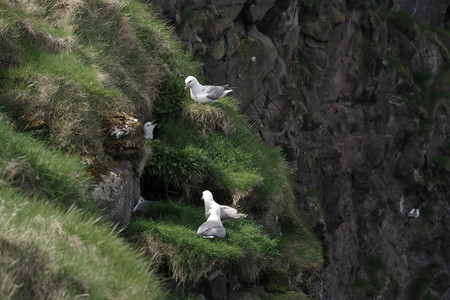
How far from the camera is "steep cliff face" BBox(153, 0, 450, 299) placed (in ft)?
65.1

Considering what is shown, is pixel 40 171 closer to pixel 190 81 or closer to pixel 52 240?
pixel 52 240

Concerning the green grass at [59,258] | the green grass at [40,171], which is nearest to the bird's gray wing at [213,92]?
the green grass at [40,171]

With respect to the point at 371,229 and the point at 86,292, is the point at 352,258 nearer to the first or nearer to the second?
the point at 371,229

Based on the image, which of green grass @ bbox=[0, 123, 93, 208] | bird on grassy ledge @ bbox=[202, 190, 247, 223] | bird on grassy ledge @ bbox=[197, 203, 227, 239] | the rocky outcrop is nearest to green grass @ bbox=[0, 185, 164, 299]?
green grass @ bbox=[0, 123, 93, 208]

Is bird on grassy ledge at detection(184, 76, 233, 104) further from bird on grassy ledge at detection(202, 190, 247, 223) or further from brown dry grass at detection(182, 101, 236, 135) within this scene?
bird on grassy ledge at detection(202, 190, 247, 223)

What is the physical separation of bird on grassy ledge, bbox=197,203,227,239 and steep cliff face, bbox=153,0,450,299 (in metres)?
9.62

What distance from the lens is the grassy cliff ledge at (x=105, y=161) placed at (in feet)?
17.5

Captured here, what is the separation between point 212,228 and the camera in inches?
340

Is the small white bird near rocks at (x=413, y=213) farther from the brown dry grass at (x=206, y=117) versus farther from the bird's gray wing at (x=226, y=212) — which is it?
the bird's gray wing at (x=226, y=212)

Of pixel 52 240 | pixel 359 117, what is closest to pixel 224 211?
pixel 52 240

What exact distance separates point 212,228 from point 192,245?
433 millimetres

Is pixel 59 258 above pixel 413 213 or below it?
above

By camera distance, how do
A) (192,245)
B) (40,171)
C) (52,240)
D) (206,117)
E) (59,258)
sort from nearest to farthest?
(59,258) < (52,240) < (40,171) < (192,245) < (206,117)

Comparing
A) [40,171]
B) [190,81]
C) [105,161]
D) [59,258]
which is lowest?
[190,81]
